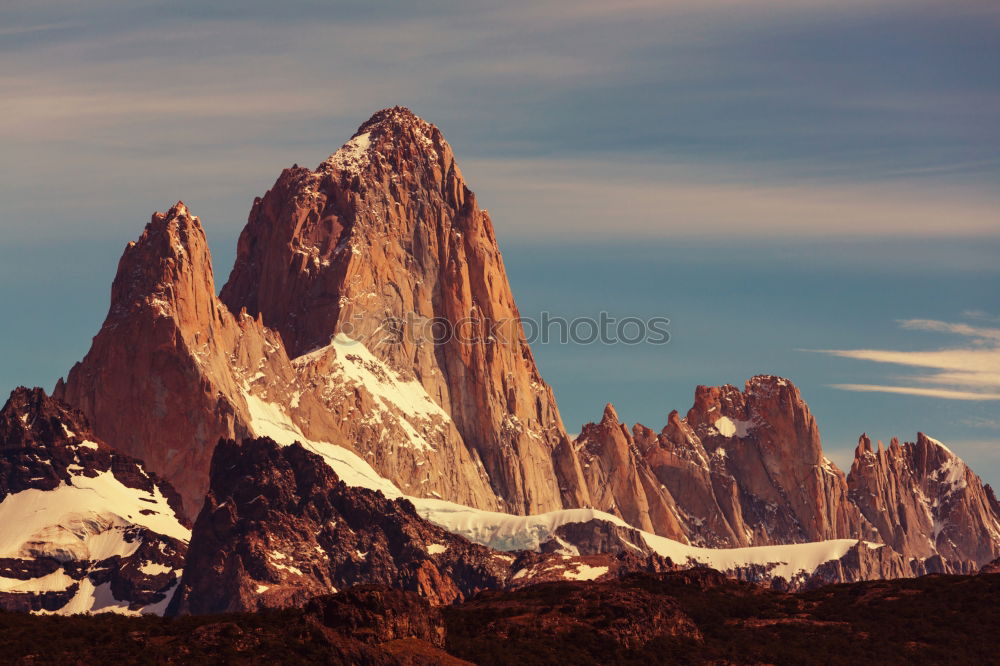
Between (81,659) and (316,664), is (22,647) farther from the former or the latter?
(316,664)

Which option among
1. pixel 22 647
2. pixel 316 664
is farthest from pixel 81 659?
pixel 316 664

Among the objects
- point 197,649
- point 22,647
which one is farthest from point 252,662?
point 22,647

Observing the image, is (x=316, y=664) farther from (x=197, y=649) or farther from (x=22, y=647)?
(x=22, y=647)

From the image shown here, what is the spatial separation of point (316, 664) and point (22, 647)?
28078mm

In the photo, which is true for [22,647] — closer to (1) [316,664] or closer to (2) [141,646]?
(2) [141,646]

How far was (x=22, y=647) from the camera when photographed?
19438 cm

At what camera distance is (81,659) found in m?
195

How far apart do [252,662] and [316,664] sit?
20.8 ft

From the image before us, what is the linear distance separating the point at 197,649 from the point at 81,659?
1130 centimetres

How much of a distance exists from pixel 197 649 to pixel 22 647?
16.7 meters

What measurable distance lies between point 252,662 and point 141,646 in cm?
1113

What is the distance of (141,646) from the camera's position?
653 feet

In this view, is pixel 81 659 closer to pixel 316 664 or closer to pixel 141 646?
pixel 141 646

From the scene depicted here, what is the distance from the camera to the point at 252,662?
197750 mm
